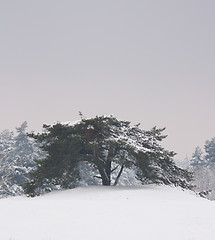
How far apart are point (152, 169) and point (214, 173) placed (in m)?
42.3

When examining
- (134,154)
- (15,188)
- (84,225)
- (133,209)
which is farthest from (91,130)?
(15,188)

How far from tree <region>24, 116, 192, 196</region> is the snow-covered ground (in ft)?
17.4

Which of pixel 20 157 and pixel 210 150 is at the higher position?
pixel 210 150

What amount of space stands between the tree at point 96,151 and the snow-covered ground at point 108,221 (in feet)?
17.4

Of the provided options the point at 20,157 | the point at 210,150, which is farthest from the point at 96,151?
the point at 210,150

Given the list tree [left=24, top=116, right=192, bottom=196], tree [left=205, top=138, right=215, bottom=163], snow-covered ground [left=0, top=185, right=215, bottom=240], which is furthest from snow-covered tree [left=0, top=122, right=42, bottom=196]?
tree [left=205, top=138, right=215, bottom=163]

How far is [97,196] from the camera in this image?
13719 mm

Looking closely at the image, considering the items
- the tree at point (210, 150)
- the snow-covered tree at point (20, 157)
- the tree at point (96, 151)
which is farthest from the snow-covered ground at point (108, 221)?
the tree at point (210, 150)

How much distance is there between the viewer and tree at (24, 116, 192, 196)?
55.5ft

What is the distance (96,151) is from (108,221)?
914 centimetres

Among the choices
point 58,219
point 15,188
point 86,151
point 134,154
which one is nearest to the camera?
point 58,219

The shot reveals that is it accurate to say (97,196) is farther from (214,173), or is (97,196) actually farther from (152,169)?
(214,173)

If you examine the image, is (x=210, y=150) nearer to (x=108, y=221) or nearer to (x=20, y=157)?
(x=20, y=157)

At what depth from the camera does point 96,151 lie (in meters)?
18.0
